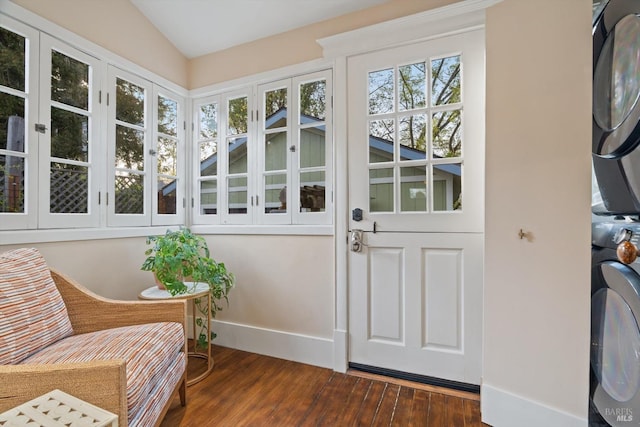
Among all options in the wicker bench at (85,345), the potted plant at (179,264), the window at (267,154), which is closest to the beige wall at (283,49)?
the window at (267,154)

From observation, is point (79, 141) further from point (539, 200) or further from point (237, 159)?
point (539, 200)

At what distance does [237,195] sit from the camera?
2562 mm

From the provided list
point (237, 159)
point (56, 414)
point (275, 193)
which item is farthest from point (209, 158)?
point (56, 414)

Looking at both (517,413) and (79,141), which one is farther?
(79,141)

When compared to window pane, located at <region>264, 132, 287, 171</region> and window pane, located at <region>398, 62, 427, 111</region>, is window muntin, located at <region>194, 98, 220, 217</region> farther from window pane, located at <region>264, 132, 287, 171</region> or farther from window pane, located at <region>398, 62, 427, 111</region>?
window pane, located at <region>398, 62, 427, 111</region>

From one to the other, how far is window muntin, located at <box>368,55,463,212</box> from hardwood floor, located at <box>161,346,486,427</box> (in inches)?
44.0

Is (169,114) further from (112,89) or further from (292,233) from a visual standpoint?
(292,233)

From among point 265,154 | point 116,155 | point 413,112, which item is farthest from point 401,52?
point 116,155

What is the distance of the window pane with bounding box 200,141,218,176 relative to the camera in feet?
8.73

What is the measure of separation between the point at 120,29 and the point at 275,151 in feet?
4.50

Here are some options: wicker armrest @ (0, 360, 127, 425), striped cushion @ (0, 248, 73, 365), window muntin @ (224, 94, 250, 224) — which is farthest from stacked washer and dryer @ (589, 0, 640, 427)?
window muntin @ (224, 94, 250, 224)

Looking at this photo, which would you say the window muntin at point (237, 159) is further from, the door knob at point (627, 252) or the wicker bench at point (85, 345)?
the door knob at point (627, 252)

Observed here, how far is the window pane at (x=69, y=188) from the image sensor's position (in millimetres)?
1831

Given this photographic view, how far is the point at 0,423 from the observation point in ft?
2.43
